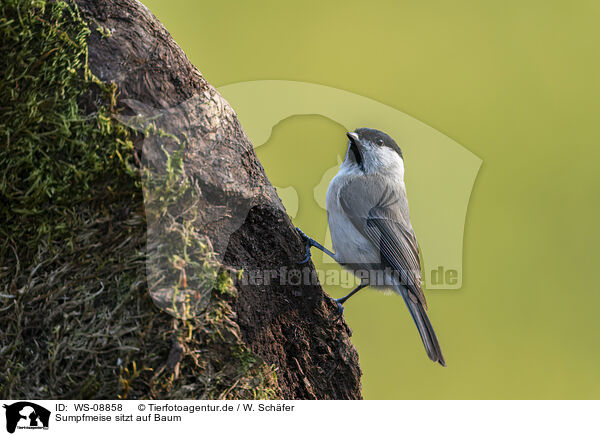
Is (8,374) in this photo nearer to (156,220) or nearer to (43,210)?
(43,210)

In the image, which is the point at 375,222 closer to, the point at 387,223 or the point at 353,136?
the point at 387,223

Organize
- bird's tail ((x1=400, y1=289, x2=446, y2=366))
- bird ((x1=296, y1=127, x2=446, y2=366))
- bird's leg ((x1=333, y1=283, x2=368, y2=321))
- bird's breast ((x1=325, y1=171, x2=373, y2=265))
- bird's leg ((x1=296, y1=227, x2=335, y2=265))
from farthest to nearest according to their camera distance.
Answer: bird's breast ((x1=325, y1=171, x2=373, y2=265)) < bird ((x1=296, y1=127, x2=446, y2=366)) < bird's tail ((x1=400, y1=289, x2=446, y2=366)) < bird's leg ((x1=333, y1=283, x2=368, y2=321)) < bird's leg ((x1=296, y1=227, x2=335, y2=265))

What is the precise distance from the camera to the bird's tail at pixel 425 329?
7.64 ft

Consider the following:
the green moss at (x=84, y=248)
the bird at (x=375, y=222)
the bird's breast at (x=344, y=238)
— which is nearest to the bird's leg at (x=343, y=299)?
the bird at (x=375, y=222)

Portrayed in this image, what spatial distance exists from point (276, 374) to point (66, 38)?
51.7 inches

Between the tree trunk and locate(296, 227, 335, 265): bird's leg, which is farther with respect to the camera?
locate(296, 227, 335, 265): bird's leg

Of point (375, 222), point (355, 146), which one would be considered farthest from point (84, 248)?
point (355, 146)

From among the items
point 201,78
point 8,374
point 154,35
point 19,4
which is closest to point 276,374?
point 8,374

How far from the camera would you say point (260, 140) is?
80.6 inches

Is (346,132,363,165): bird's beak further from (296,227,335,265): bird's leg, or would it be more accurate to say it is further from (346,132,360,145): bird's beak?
(296,227,335,265): bird's leg
